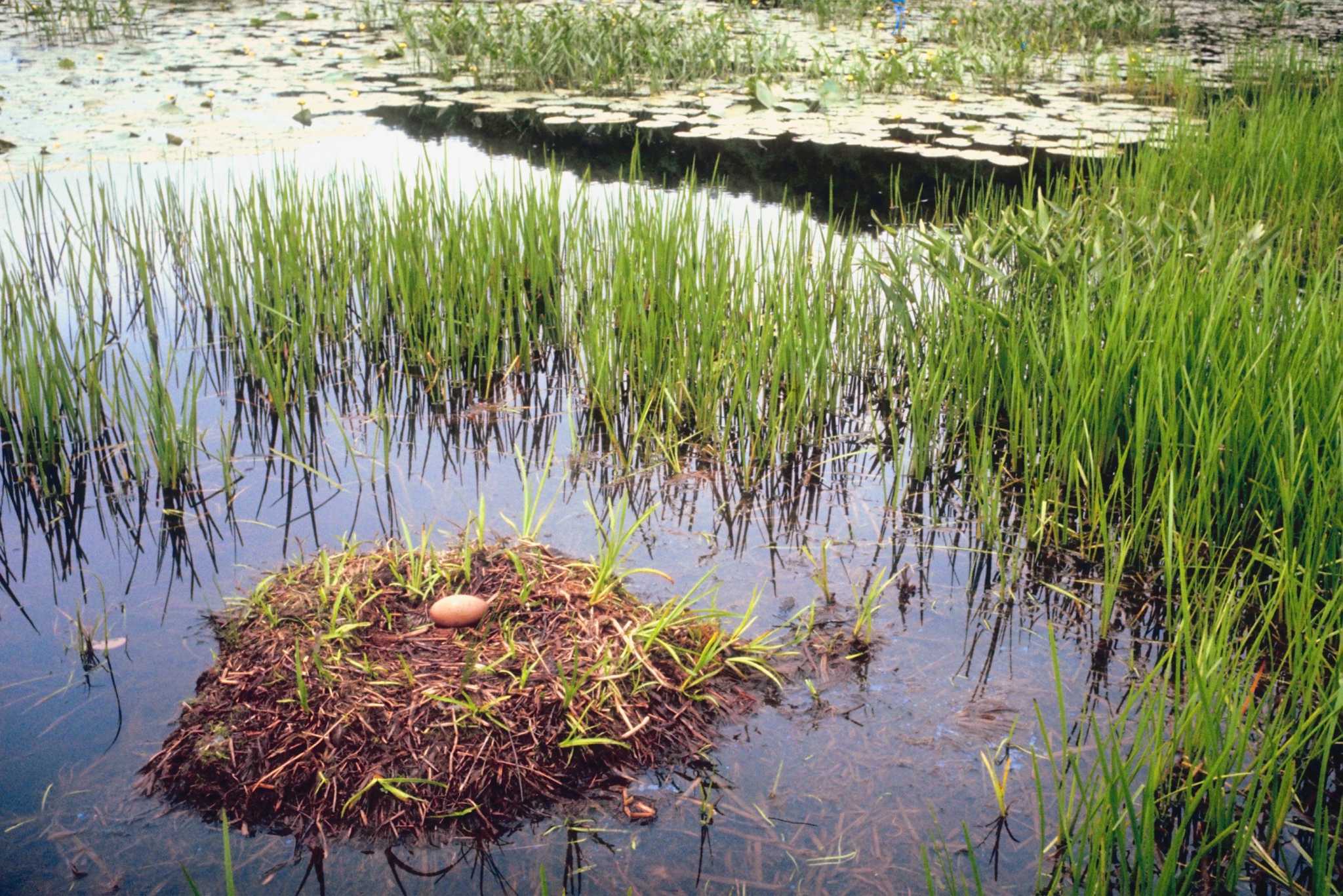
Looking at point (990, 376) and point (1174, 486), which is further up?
point (990, 376)

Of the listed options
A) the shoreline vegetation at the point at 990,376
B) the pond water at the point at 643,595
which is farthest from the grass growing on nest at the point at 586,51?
the pond water at the point at 643,595

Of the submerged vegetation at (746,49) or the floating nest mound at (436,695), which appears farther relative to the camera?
the submerged vegetation at (746,49)

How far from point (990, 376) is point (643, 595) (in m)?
1.09

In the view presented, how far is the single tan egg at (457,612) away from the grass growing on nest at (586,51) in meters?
5.71

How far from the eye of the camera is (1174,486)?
7.86 feet

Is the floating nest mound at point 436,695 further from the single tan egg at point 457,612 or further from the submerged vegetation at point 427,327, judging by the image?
the submerged vegetation at point 427,327

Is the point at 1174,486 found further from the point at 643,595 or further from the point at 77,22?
the point at 77,22

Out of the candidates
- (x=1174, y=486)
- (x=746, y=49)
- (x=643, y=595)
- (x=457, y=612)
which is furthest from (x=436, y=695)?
(x=746, y=49)

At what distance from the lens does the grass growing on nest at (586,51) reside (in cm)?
725

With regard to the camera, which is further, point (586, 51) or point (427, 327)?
point (586, 51)

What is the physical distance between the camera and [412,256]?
3.34 meters

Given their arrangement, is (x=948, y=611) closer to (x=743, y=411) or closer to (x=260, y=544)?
(x=743, y=411)

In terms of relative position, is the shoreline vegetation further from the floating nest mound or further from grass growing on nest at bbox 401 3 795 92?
grass growing on nest at bbox 401 3 795 92

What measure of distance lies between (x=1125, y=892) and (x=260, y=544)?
1949mm
